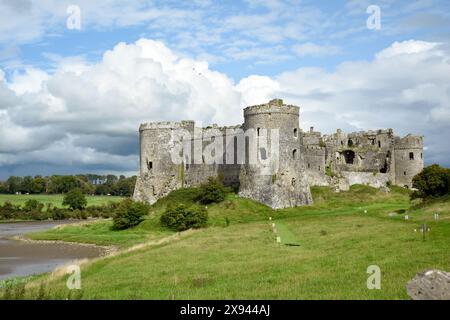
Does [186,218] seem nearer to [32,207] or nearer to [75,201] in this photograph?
[75,201]

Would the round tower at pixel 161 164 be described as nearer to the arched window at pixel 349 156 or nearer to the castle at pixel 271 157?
the castle at pixel 271 157

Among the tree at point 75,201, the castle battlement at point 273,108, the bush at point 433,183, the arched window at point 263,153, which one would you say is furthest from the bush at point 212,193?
the tree at point 75,201

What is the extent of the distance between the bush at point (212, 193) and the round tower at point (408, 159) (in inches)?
872

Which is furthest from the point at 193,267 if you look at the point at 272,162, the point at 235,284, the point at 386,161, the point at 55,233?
the point at 386,161

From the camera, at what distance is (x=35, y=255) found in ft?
125

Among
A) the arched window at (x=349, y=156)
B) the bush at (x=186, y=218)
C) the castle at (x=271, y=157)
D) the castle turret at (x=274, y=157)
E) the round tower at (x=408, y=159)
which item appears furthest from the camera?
the arched window at (x=349, y=156)

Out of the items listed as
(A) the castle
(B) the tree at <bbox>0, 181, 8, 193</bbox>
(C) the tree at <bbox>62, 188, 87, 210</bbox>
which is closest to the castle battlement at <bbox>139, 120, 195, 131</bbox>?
(A) the castle

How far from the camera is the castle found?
47375 mm

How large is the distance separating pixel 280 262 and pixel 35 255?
23.5 m

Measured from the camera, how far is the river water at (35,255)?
1207 inches

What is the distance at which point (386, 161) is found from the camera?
199 ft

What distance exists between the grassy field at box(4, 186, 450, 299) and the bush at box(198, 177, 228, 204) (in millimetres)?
7347

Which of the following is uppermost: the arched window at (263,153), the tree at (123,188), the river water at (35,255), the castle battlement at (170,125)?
the castle battlement at (170,125)

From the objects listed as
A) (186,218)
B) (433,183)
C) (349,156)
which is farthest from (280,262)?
(349,156)
